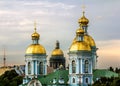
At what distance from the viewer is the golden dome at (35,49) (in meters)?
74.2

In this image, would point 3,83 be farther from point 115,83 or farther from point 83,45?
point 115,83

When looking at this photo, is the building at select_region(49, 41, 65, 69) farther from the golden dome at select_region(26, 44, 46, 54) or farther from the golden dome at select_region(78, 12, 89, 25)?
the golden dome at select_region(26, 44, 46, 54)

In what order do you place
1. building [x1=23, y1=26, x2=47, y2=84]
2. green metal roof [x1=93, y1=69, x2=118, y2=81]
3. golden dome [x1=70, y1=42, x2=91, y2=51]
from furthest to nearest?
building [x1=23, y1=26, x2=47, y2=84], green metal roof [x1=93, y1=69, x2=118, y2=81], golden dome [x1=70, y1=42, x2=91, y2=51]

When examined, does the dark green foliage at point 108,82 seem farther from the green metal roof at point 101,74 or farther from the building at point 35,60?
the building at point 35,60

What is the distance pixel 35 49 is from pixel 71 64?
717 centimetres

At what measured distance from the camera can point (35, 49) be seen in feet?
244

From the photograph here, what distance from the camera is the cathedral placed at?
2697 inches

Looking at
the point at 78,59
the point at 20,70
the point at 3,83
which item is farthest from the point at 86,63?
the point at 20,70

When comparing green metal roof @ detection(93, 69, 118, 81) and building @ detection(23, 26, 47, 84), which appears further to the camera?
building @ detection(23, 26, 47, 84)

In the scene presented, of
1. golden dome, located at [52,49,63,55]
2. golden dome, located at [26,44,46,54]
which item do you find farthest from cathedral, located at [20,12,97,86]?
golden dome, located at [52,49,63,55]

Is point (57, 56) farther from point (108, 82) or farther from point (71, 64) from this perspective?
point (108, 82)

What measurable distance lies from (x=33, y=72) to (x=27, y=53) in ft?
8.76

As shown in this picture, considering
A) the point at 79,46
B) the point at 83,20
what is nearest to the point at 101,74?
the point at 79,46

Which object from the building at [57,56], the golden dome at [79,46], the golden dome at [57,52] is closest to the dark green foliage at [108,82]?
the golden dome at [79,46]
